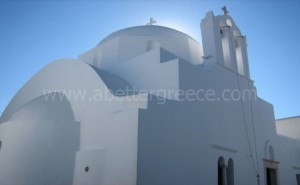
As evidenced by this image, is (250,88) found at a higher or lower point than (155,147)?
higher

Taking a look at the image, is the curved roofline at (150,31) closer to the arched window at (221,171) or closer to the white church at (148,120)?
the white church at (148,120)

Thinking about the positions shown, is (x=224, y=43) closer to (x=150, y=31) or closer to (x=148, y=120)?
(x=150, y=31)

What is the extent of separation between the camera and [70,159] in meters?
6.98

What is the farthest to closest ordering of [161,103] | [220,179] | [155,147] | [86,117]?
[220,179]
[86,117]
[161,103]
[155,147]

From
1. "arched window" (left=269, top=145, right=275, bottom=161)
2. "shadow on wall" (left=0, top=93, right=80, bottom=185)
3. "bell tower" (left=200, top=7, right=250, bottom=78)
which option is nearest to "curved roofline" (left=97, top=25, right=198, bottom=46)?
"bell tower" (left=200, top=7, right=250, bottom=78)

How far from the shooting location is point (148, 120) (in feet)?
19.7

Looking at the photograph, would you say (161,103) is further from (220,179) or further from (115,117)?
(220,179)

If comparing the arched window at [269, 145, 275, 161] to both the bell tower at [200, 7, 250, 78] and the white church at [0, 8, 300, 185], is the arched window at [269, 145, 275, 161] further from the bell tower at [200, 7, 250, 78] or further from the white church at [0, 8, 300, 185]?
the bell tower at [200, 7, 250, 78]

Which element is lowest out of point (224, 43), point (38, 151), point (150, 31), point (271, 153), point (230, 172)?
point (230, 172)

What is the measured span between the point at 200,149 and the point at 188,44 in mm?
5328

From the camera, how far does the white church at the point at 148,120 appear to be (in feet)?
20.0

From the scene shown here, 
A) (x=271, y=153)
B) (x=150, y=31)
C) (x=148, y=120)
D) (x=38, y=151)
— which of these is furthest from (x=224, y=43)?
(x=38, y=151)

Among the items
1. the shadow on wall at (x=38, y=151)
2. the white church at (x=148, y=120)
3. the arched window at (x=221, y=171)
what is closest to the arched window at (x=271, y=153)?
the white church at (x=148, y=120)

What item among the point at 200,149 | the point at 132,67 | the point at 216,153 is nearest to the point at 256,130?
the point at 216,153
